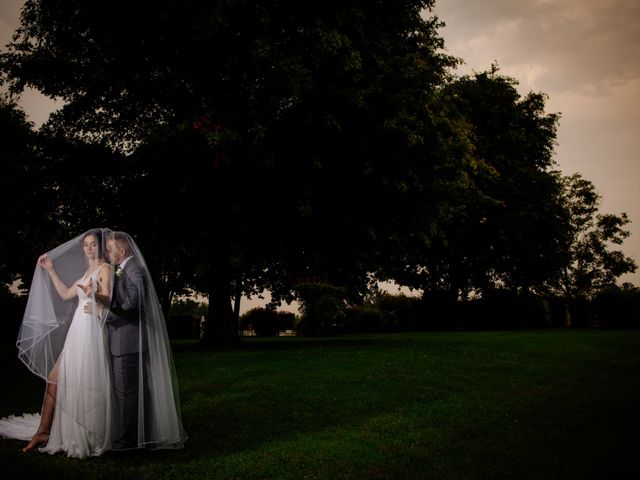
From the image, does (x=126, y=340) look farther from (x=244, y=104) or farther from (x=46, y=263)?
(x=244, y=104)

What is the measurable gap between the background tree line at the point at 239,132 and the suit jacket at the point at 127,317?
908cm

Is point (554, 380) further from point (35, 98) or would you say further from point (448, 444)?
point (35, 98)

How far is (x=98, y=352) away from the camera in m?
6.45

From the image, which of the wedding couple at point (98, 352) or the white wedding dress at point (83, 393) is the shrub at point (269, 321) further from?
the white wedding dress at point (83, 393)

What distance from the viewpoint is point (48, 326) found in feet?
22.2

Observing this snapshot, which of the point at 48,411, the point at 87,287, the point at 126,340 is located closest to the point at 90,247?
the point at 87,287

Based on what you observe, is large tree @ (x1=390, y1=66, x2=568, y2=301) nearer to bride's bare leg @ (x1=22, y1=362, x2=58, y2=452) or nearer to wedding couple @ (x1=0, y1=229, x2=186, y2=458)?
wedding couple @ (x1=0, y1=229, x2=186, y2=458)

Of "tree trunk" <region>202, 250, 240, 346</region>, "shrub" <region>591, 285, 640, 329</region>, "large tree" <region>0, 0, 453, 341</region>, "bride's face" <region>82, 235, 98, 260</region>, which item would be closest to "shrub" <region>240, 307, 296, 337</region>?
"tree trunk" <region>202, 250, 240, 346</region>

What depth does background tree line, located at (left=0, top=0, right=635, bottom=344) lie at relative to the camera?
1634cm

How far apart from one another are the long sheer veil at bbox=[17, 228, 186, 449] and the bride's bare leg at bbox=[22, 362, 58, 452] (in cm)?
18

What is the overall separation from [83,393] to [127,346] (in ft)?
2.48

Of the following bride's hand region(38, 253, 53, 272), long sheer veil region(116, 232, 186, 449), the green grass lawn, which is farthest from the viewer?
bride's hand region(38, 253, 53, 272)

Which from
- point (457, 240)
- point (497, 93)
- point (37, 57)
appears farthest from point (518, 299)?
point (37, 57)

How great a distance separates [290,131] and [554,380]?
444 inches
